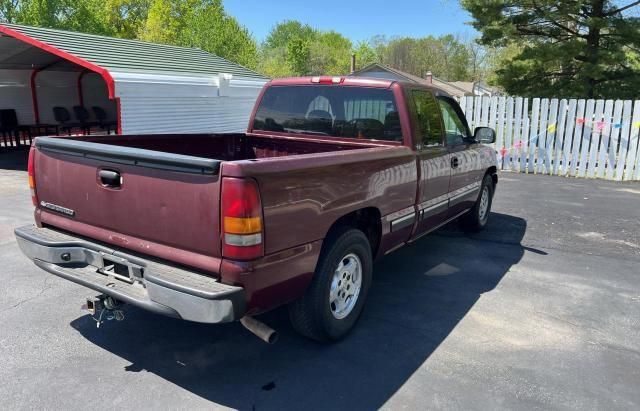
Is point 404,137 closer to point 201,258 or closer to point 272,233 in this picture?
point 272,233

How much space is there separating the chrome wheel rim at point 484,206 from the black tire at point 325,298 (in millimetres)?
3576

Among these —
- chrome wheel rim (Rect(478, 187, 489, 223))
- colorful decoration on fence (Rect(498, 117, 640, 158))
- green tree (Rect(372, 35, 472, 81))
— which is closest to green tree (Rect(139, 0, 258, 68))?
colorful decoration on fence (Rect(498, 117, 640, 158))

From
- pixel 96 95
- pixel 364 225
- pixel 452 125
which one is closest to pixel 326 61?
pixel 96 95

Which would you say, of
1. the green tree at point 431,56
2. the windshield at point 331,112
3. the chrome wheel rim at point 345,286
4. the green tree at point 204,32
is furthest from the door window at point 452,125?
the green tree at point 431,56

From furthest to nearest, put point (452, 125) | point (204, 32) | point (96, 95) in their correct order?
point (204, 32)
point (96, 95)
point (452, 125)

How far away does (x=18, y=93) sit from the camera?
17.1 m

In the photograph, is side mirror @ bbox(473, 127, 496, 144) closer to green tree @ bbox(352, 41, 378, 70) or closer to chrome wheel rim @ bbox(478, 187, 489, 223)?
chrome wheel rim @ bbox(478, 187, 489, 223)

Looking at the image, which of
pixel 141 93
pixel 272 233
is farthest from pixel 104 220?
pixel 141 93

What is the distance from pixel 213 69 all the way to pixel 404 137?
1355 cm

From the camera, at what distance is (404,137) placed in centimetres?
438

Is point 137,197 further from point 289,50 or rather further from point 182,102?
point 289,50

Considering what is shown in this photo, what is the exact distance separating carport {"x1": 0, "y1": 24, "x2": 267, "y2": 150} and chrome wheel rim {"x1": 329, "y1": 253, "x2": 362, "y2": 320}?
8.89 meters

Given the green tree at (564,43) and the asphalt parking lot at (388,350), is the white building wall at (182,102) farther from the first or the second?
the green tree at (564,43)

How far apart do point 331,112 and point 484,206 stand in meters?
3.24
